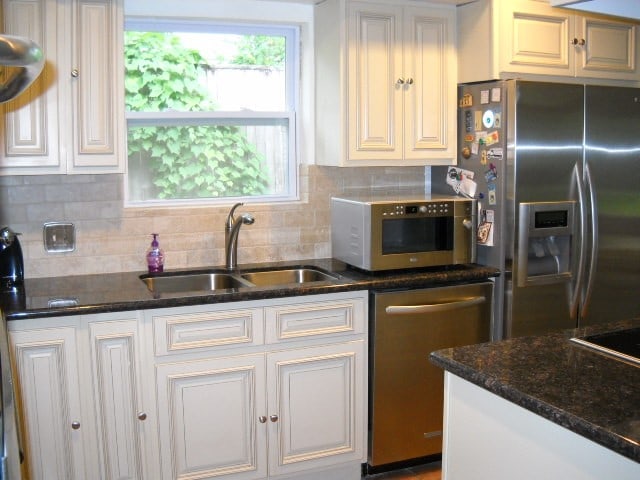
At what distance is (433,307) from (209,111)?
4.61ft

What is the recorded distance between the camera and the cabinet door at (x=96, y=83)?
2.76 m

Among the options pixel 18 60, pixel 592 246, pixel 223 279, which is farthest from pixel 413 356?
pixel 18 60

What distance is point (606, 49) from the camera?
3.51m

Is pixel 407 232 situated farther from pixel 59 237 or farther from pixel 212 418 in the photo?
pixel 59 237

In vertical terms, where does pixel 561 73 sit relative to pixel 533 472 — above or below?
above

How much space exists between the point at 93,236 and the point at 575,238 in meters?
2.23

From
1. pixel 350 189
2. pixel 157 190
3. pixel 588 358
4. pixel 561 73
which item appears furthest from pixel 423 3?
pixel 588 358

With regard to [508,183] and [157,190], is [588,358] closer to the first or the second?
[508,183]

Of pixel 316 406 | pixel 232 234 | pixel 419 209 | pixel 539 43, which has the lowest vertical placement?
pixel 316 406

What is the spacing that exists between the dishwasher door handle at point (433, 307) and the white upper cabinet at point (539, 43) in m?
1.03

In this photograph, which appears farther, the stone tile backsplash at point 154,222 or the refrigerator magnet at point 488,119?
the refrigerator magnet at point 488,119

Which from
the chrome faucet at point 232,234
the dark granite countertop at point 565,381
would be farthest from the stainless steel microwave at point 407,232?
the dark granite countertop at point 565,381

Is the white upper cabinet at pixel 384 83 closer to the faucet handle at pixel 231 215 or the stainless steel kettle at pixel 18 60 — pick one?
the faucet handle at pixel 231 215

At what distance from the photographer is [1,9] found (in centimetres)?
264
